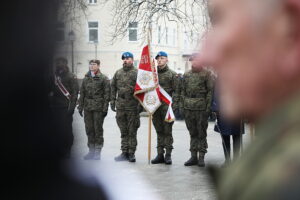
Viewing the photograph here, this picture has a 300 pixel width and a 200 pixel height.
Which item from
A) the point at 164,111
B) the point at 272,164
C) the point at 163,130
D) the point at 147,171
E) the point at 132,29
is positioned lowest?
the point at 147,171

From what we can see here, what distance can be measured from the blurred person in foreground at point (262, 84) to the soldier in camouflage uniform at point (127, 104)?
8.38 metres

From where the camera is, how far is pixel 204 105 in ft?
27.0

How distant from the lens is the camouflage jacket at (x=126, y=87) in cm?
872

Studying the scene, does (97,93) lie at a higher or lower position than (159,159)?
higher

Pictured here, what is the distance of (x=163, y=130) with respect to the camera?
8727mm

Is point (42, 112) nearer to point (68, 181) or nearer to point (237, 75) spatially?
point (68, 181)

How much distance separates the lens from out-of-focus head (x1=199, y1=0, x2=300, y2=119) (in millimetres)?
292

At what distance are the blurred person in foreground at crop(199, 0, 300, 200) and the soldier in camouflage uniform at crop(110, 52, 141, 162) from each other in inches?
330

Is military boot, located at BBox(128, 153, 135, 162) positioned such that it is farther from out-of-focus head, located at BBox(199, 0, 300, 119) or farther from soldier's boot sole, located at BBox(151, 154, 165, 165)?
out-of-focus head, located at BBox(199, 0, 300, 119)

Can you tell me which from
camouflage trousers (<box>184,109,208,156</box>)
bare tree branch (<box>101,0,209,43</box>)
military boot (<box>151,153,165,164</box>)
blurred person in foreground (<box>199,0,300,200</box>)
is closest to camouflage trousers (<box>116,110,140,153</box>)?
military boot (<box>151,153,165,164</box>)

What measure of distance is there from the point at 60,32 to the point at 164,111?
313 inches

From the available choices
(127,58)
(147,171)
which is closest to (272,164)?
(147,171)

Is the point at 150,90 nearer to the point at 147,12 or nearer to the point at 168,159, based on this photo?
the point at 168,159

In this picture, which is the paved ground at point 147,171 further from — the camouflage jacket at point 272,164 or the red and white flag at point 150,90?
the red and white flag at point 150,90
